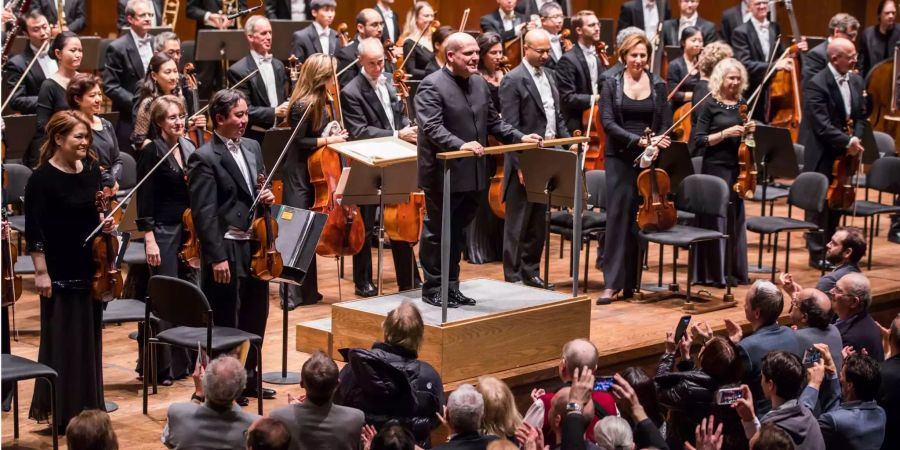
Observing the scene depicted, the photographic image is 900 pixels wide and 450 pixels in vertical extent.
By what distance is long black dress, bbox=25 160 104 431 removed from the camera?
513 centimetres

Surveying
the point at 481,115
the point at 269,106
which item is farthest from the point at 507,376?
the point at 269,106

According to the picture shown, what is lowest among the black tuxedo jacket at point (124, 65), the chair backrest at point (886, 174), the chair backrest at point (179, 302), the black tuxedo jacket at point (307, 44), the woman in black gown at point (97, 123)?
the chair backrest at point (179, 302)

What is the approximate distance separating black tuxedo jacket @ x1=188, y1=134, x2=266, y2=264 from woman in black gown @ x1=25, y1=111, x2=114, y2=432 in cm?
43

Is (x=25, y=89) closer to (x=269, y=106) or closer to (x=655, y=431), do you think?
(x=269, y=106)

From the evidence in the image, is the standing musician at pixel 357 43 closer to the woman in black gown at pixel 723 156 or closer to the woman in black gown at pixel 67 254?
the woman in black gown at pixel 723 156

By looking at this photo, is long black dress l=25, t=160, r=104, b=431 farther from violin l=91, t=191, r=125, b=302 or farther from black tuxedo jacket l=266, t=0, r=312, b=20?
black tuxedo jacket l=266, t=0, r=312, b=20

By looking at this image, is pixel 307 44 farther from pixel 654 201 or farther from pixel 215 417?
pixel 215 417

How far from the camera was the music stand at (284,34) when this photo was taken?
9219mm

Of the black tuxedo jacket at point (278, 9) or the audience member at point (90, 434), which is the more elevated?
the black tuxedo jacket at point (278, 9)

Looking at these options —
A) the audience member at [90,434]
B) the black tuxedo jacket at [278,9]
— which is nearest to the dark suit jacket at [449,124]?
the audience member at [90,434]

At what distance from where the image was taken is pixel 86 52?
9.07 meters

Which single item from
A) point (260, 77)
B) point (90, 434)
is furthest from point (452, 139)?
point (260, 77)

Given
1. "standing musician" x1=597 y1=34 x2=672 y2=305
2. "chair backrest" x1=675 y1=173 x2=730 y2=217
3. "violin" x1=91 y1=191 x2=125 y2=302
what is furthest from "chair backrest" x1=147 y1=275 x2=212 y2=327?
"chair backrest" x1=675 y1=173 x2=730 y2=217

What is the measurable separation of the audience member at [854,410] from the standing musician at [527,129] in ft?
8.91
